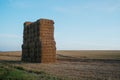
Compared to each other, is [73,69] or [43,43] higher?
[43,43]

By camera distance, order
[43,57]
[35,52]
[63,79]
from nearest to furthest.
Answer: [63,79], [43,57], [35,52]

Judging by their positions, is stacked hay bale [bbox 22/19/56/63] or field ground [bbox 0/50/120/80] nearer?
field ground [bbox 0/50/120/80]

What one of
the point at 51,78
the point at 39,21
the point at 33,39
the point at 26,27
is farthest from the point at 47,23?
the point at 51,78

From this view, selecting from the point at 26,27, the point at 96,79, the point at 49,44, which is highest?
the point at 26,27

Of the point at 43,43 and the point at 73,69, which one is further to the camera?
the point at 43,43

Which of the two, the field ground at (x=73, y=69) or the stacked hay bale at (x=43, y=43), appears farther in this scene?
the stacked hay bale at (x=43, y=43)

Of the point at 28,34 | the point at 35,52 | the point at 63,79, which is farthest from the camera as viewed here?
the point at 28,34

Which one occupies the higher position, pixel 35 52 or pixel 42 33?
pixel 42 33

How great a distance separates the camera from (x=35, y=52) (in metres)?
29.8

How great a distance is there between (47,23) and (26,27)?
19.9ft

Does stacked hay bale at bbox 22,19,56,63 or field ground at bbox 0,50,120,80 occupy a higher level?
stacked hay bale at bbox 22,19,56,63

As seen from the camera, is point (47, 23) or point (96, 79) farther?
point (47, 23)

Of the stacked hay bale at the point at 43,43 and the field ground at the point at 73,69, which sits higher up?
the stacked hay bale at the point at 43,43

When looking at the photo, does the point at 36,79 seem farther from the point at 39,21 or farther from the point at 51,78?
the point at 39,21
